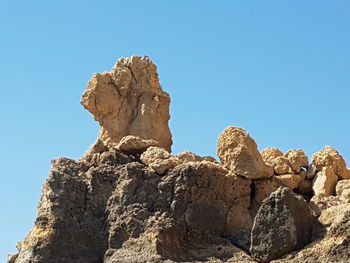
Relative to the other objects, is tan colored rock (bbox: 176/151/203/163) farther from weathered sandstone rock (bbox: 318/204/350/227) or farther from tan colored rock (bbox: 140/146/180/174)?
weathered sandstone rock (bbox: 318/204/350/227)

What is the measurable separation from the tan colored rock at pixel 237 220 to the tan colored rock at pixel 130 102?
4075 millimetres

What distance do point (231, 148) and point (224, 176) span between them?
0.89 m

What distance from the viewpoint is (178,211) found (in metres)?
22.4

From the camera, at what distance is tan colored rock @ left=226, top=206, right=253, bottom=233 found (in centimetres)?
2289

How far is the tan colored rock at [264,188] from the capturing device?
23.5m

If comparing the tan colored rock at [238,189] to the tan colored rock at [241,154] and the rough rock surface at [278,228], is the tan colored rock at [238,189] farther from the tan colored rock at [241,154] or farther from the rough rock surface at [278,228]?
the rough rock surface at [278,228]

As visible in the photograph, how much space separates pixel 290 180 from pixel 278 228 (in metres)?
3.55

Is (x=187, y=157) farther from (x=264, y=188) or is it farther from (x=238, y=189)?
(x=264, y=188)

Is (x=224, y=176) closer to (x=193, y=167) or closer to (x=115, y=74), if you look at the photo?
(x=193, y=167)

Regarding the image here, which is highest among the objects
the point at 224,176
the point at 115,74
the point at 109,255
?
the point at 115,74

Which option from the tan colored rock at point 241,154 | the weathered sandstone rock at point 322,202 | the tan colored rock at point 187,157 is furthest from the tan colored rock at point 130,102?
the weathered sandstone rock at point 322,202

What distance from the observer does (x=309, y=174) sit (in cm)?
2581

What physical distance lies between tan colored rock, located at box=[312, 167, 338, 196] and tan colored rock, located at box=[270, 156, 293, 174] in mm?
788

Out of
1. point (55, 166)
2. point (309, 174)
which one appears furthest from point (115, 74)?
point (309, 174)
